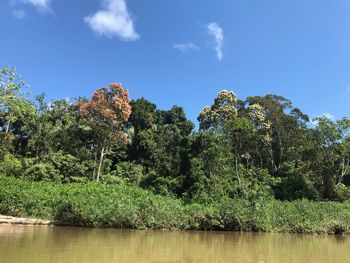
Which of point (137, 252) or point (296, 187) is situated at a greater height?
point (296, 187)

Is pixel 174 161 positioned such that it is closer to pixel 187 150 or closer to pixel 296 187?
pixel 187 150

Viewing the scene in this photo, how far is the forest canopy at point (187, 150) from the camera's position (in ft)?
85.4

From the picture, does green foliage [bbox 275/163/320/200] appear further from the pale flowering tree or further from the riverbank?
the pale flowering tree

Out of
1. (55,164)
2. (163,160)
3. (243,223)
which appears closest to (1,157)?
(55,164)

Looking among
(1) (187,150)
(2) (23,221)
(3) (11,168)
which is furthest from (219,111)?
(2) (23,221)

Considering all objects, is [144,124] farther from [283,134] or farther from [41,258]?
[41,258]

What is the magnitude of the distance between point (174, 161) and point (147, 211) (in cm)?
1145

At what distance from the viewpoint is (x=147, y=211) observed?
60.1ft

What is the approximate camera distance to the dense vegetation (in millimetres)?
19516

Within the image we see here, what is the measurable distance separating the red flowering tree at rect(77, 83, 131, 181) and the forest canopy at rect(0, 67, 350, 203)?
2.8 inches

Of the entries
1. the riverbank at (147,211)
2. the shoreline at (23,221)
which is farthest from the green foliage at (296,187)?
the shoreline at (23,221)

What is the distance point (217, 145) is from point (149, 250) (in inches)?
616

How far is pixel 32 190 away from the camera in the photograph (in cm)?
1969

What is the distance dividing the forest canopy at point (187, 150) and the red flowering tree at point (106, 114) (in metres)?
0.07
